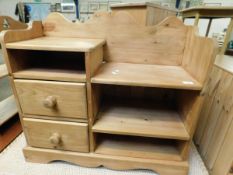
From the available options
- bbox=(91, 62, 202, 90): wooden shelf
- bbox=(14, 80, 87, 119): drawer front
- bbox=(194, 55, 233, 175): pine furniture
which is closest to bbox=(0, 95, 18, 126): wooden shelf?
bbox=(14, 80, 87, 119): drawer front

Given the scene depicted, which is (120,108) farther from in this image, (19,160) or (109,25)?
(19,160)

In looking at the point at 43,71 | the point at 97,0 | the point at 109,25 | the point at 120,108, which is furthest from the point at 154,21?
the point at 97,0

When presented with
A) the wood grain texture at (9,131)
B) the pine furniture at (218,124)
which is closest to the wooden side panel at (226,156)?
the pine furniture at (218,124)

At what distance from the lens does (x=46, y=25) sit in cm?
93

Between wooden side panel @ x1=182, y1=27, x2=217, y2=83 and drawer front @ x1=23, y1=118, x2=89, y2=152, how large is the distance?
0.58 meters

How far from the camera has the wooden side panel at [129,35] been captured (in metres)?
0.86

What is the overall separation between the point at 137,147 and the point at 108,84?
41cm

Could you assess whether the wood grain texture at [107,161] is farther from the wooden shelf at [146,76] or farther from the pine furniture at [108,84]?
the wooden shelf at [146,76]

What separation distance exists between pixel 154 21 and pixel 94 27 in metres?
0.37

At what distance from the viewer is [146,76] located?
2.42 ft

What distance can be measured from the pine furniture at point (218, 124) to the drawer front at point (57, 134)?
63 centimetres

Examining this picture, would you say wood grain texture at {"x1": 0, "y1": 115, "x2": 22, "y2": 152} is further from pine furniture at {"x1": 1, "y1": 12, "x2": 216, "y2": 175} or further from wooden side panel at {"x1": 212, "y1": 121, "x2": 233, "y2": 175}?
wooden side panel at {"x1": 212, "y1": 121, "x2": 233, "y2": 175}

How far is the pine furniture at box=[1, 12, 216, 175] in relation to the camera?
71cm

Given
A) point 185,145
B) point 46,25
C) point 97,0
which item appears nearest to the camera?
point 185,145
